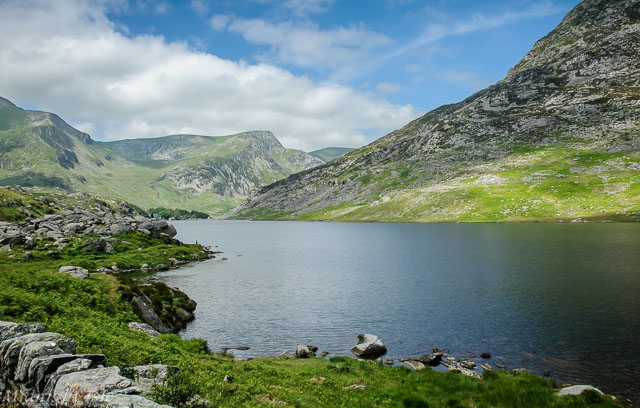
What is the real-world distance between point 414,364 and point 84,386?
27.0m

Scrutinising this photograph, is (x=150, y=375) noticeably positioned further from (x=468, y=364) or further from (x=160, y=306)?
(x=160, y=306)

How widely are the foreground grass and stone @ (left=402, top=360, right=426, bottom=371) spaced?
1.85 meters

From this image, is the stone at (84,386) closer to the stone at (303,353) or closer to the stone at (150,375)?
the stone at (150,375)

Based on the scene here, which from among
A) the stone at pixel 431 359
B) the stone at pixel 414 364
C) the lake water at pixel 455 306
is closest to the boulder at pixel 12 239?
the lake water at pixel 455 306

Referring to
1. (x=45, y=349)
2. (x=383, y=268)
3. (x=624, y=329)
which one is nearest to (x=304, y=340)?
(x=45, y=349)

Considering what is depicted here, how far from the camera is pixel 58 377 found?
12461mm

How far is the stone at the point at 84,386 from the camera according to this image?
37.3ft

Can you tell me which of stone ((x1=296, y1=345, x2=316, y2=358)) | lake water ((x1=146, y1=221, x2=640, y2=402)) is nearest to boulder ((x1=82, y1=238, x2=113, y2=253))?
lake water ((x1=146, y1=221, x2=640, y2=402))

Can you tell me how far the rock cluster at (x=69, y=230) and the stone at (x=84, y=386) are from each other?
270ft

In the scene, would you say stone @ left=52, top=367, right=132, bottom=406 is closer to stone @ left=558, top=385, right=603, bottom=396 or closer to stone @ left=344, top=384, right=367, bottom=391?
stone @ left=344, top=384, right=367, bottom=391

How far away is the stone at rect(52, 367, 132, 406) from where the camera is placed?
1138cm

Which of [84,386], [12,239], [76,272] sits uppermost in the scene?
[84,386]

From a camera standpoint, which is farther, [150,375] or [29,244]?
[29,244]

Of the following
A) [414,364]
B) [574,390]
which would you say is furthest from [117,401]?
[414,364]
